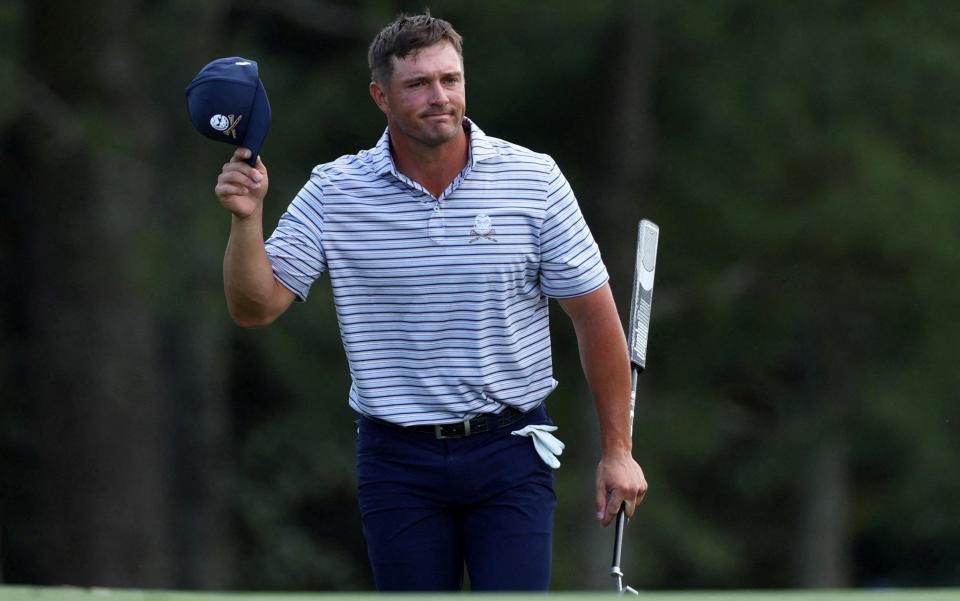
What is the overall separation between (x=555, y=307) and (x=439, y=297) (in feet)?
31.4

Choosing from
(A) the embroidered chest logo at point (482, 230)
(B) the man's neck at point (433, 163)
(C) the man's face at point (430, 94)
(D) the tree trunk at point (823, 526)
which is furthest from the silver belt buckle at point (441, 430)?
(D) the tree trunk at point (823, 526)

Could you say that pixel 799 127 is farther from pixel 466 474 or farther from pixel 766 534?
pixel 466 474

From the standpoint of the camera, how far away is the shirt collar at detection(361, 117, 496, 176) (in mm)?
4367

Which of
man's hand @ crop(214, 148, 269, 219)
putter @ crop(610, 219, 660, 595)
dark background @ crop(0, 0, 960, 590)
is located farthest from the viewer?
dark background @ crop(0, 0, 960, 590)

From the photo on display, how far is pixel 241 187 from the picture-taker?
4.16 m

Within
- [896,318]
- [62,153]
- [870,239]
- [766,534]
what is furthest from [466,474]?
[766,534]

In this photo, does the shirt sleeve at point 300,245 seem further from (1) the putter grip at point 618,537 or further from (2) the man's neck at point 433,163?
(1) the putter grip at point 618,537

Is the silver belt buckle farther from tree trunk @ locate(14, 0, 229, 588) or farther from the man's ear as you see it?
tree trunk @ locate(14, 0, 229, 588)

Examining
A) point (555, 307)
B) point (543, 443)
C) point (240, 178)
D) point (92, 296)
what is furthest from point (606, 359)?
point (555, 307)

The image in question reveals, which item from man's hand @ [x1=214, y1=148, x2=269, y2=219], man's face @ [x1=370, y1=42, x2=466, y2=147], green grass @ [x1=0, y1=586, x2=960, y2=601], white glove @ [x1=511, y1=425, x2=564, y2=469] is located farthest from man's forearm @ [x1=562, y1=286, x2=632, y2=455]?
green grass @ [x1=0, y1=586, x2=960, y2=601]

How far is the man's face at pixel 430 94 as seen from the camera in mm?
4305

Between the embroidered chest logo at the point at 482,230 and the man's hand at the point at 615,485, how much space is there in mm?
681

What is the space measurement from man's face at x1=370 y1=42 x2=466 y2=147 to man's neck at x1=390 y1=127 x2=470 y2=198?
0.03 m

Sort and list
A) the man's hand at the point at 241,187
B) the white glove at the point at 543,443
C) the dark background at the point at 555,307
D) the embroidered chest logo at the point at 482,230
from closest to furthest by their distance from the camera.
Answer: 1. the man's hand at the point at 241,187
2. the embroidered chest logo at the point at 482,230
3. the white glove at the point at 543,443
4. the dark background at the point at 555,307
